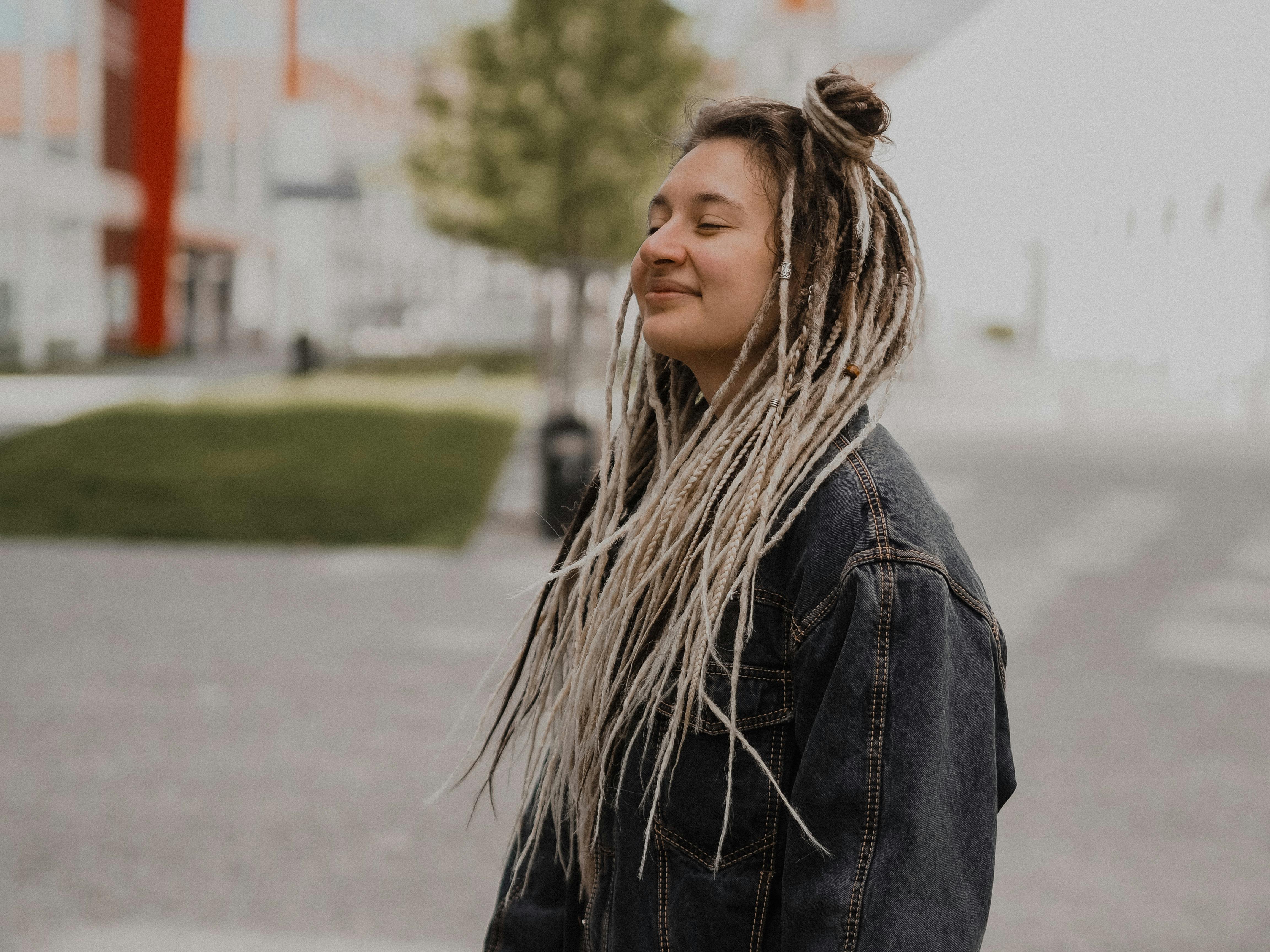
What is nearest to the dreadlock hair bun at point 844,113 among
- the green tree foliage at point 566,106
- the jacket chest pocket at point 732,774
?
the jacket chest pocket at point 732,774

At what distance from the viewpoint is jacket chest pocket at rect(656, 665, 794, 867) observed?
1557mm

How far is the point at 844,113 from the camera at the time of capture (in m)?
1.60

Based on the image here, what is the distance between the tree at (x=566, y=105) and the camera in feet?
84.6

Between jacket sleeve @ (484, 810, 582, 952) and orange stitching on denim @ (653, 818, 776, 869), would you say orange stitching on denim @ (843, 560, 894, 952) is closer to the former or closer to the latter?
orange stitching on denim @ (653, 818, 776, 869)

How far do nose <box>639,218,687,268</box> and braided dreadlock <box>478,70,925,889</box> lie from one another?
0.12 meters

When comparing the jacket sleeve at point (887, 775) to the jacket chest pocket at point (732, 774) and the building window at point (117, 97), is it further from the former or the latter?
the building window at point (117, 97)

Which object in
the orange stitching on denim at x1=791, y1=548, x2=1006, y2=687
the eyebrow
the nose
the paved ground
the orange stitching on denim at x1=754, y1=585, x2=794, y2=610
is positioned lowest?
the paved ground

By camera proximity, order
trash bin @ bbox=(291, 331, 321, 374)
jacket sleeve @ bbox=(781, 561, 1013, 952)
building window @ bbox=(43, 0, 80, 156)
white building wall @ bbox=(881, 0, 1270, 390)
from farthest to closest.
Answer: building window @ bbox=(43, 0, 80, 156) < trash bin @ bbox=(291, 331, 321, 374) < white building wall @ bbox=(881, 0, 1270, 390) < jacket sleeve @ bbox=(781, 561, 1013, 952)

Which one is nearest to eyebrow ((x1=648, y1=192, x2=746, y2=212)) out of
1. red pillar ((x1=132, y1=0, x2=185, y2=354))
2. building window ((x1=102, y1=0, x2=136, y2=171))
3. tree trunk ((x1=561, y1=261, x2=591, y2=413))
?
red pillar ((x1=132, y1=0, x2=185, y2=354))

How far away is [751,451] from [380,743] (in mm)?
4176

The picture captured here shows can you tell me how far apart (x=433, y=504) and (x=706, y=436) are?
10574mm

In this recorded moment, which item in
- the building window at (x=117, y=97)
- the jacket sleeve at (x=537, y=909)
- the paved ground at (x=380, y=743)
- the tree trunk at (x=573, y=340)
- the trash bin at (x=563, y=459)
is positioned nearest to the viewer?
the jacket sleeve at (x=537, y=909)

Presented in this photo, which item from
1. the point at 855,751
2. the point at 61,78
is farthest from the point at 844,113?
the point at 61,78

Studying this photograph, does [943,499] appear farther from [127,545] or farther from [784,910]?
[784,910]
